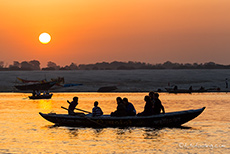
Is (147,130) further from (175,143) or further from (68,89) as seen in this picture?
(68,89)

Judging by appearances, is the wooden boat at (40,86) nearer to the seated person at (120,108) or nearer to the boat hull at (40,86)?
the boat hull at (40,86)

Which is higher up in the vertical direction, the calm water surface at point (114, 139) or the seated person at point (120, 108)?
the seated person at point (120, 108)

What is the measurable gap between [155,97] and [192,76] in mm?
86490

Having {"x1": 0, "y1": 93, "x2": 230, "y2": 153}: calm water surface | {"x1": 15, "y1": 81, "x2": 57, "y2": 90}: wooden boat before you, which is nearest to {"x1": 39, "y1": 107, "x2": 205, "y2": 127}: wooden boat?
{"x1": 0, "y1": 93, "x2": 230, "y2": 153}: calm water surface

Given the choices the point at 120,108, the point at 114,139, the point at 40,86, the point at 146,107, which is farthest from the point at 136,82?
the point at 114,139

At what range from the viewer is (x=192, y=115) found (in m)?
28.2

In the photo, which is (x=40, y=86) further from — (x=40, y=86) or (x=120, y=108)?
(x=120, y=108)

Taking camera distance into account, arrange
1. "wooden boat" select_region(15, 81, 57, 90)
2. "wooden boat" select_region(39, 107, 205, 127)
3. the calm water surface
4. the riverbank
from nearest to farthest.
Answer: the calm water surface, "wooden boat" select_region(39, 107, 205, 127), "wooden boat" select_region(15, 81, 57, 90), the riverbank

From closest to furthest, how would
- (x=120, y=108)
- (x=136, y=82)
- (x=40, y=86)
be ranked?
(x=120, y=108) < (x=40, y=86) < (x=136, y=82)

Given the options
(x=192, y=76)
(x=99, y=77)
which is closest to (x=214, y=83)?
(x=192, y=76)

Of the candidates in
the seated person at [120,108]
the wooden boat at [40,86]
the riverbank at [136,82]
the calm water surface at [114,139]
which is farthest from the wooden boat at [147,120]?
the riverbank at [136,82]

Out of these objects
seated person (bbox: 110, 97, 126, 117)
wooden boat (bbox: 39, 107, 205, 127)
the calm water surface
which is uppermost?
seated person (bbox: 110, 97, 126, 117)

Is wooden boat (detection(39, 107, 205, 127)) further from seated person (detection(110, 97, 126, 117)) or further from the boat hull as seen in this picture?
the boat hull

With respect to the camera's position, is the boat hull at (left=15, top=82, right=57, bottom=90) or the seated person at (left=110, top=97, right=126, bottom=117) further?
the boat hull at (left=15, top=82, right=57, bottom=90)
